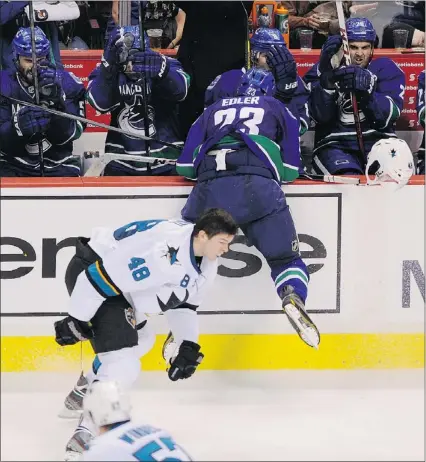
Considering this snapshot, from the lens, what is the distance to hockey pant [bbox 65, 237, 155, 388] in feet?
13.1

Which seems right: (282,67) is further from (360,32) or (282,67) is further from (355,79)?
(360,32)

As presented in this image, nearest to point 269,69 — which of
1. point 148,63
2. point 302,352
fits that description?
point 148,63

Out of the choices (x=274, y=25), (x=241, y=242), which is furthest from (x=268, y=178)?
(x=274, y=25)

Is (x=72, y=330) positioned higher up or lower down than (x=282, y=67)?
lower down

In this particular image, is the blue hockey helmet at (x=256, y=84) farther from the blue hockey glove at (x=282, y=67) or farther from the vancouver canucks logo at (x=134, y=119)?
the vancouver canucks logo at (x=134, y=119)

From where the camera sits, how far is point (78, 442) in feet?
12.9

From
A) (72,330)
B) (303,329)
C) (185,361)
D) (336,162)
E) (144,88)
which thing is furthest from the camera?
(336,162)

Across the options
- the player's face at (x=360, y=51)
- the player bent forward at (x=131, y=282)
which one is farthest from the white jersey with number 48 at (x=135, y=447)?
the player's face at (x=360, y=51)

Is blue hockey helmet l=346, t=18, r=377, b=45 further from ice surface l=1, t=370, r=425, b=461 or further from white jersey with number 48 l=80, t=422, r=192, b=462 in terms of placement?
white jersey with number 48 l=80, t=422, r=192, b=462

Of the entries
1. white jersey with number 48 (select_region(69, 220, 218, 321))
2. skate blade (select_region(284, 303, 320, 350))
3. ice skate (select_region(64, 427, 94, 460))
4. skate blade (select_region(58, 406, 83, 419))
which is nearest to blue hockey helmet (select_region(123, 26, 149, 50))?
white jersey with number 48 (select_region(69, 220, 218, 321))

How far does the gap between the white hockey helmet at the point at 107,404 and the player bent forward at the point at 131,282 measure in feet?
2.10

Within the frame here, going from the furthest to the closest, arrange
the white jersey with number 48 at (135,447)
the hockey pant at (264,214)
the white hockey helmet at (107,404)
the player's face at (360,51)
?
the player's face at (360,51) → the hockey pant at (264,214) → the white hockey helmet at (107,404) → the white jersey with number 48 at (135,447)

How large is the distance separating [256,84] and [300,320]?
0.87m

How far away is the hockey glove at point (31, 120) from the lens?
495 cm
